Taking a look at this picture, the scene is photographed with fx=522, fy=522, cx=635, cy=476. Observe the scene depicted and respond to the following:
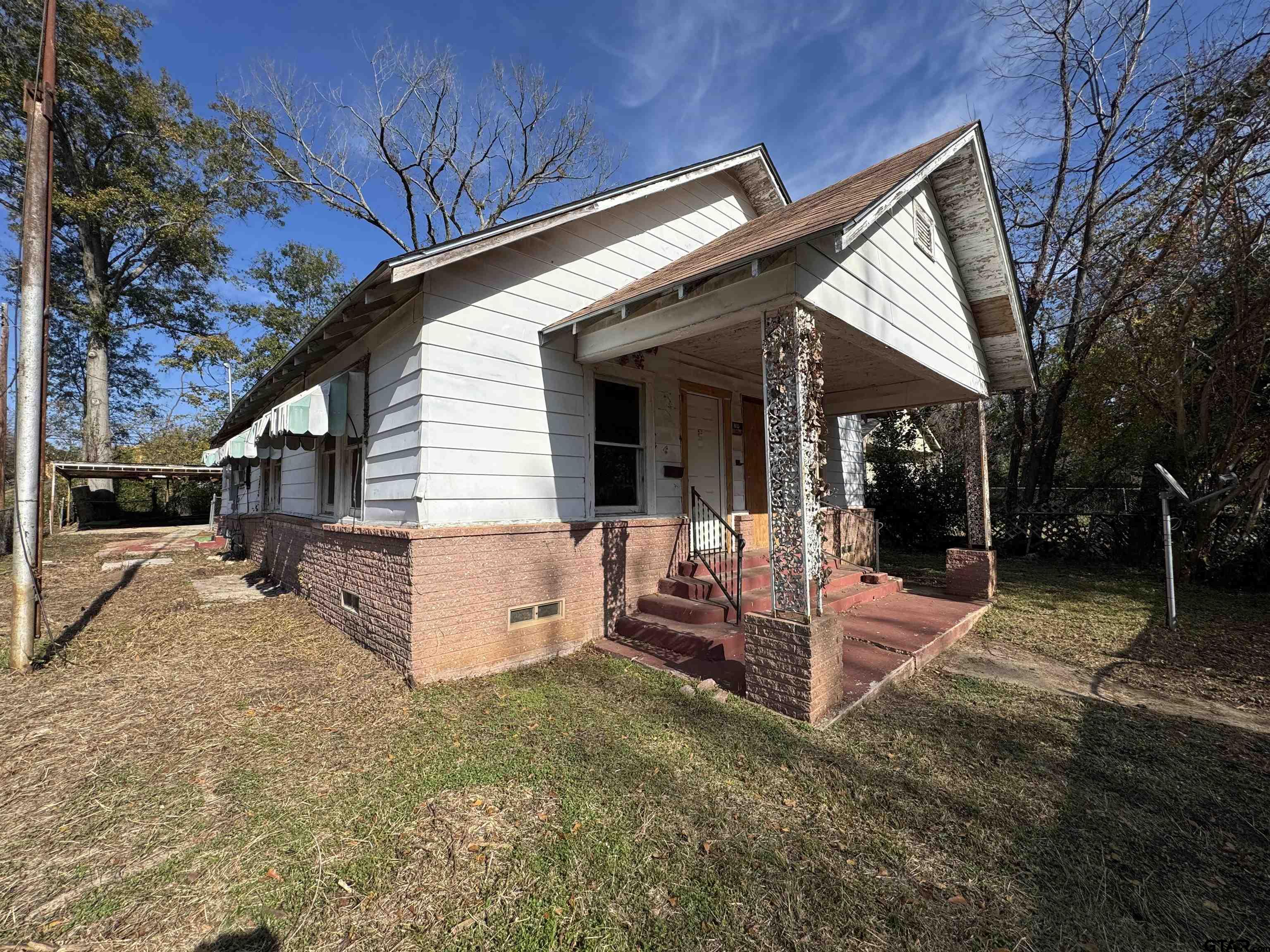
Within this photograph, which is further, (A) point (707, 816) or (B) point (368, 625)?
(B) point (368, 625)

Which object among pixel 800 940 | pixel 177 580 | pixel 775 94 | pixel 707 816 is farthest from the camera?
pixel 775 94

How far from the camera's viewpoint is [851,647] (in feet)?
17.7

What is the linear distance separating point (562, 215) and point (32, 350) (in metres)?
5.26

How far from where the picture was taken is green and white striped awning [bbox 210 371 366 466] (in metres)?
5.57

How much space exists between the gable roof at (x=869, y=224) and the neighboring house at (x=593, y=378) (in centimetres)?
4

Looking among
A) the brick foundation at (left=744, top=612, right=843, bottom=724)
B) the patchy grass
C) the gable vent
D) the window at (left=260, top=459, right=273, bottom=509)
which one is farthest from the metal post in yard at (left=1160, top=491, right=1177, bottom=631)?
the window at (left=260, top=459, right=273, bottom=509)

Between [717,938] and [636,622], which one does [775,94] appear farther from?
[717,938]

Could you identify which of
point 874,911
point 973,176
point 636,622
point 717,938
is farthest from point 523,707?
point 973,176

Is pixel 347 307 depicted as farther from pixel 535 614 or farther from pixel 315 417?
pixel 535 614

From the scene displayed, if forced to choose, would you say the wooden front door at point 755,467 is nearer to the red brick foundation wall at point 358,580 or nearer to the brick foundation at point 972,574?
the brick foundation at point 972,574

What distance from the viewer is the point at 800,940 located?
6.72 feet

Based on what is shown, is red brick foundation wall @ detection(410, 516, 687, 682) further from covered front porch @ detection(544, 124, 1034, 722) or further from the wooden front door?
the wooden front door

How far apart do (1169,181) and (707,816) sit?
15594mm

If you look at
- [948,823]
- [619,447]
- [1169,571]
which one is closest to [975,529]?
[1169,571]
